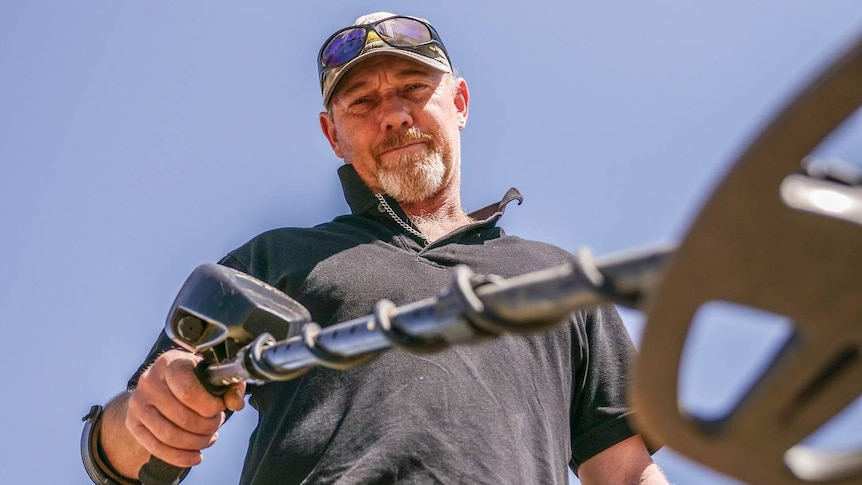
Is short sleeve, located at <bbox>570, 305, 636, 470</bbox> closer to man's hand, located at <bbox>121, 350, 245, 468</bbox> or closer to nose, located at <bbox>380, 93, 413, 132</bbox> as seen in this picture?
nose, located at <bbox>380, 93, 413, 132</bbox>

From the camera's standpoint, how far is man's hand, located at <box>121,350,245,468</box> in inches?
111

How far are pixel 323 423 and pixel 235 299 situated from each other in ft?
2.71

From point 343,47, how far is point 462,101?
2.65 ft

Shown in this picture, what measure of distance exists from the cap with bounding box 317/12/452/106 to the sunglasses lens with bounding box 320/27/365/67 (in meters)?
0.02

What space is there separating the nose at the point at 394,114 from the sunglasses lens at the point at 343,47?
8.6 inches

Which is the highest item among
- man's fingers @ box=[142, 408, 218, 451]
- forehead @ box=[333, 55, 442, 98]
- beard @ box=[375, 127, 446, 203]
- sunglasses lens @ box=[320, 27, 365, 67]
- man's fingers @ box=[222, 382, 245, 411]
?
sunglasses lens @ box=[320, 27, 365, 67]

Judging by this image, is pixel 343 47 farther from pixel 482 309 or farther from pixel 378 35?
pixel 482 309

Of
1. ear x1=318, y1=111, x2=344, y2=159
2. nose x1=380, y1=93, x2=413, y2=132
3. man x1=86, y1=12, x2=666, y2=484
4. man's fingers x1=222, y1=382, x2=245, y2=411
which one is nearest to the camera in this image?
man's fingers x1=222, y1=382, x2=245, y2=411

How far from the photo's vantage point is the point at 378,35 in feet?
15.4

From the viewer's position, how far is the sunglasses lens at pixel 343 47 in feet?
15.1

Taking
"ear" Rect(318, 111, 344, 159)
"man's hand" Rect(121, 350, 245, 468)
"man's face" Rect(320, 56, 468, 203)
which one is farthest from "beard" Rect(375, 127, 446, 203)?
"man's hand" Rect(121, 350, 245, 468)

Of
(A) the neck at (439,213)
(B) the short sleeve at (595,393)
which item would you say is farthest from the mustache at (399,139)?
(B) the short sleeve at (595,393)

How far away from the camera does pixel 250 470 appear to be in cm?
342

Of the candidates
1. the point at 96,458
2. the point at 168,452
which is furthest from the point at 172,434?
the point at 96,458
